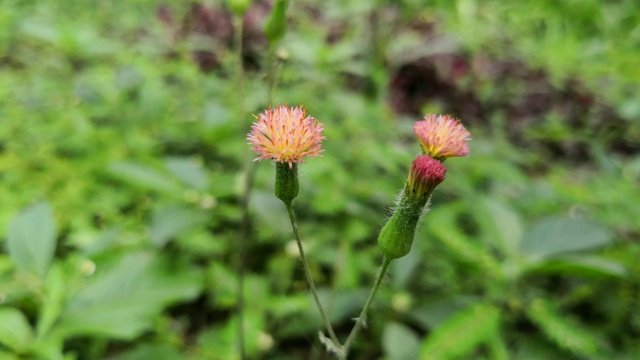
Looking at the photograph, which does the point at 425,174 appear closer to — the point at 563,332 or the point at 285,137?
the point at 285,137

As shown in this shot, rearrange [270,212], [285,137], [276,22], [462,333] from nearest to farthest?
[285,137] → [276,22] → [462,333] → [270,212]

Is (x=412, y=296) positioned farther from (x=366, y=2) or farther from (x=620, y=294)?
(x=366, y=2)

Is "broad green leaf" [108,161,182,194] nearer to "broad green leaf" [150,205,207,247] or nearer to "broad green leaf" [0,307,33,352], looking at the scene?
"broad green leaf" [150,205,207,247]

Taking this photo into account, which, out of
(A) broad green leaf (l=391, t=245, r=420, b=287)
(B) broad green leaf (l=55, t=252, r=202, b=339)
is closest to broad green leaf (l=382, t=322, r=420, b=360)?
(A) broad green leaf (l=391, t=245, r=420, b=287)

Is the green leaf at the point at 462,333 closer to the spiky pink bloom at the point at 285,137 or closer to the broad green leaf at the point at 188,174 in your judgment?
the spiky pink bloom at the point at 285,137

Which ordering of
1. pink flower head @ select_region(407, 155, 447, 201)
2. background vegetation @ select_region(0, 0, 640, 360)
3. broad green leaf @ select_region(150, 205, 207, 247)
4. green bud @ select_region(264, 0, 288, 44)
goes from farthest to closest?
broad green leaf @ select_region(150, 205, 207, 247) → background vegetation @ select_region(0, 0, 640, 360) → green bud @ select_region(264, 0, 288, 44) → pink flower head @ select_region(407, 155, 447, 201)

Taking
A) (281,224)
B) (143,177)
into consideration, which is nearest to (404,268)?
(281,224)
